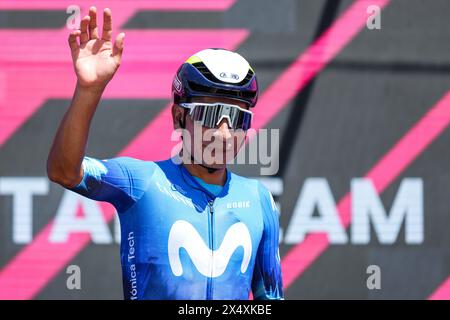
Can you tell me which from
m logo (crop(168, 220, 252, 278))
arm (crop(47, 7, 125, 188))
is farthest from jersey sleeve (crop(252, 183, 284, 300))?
arm (crop(47, 7, 125, 188))

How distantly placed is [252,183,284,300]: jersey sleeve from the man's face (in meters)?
0.25

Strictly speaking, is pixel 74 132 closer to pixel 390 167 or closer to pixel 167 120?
pixel 167 120

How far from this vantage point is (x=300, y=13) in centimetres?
462

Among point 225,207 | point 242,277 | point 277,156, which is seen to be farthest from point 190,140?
point 277,156

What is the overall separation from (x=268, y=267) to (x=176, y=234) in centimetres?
34

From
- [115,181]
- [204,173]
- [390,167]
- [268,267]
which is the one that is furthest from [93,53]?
[390,167]

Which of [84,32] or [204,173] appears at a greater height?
[84,32]

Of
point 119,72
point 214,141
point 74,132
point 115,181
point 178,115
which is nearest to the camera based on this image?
point 74,132

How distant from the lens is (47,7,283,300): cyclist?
102 inches

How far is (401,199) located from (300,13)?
1.14 meters

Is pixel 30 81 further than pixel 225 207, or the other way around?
pixel 30 81

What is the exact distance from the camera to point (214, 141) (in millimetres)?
2656
